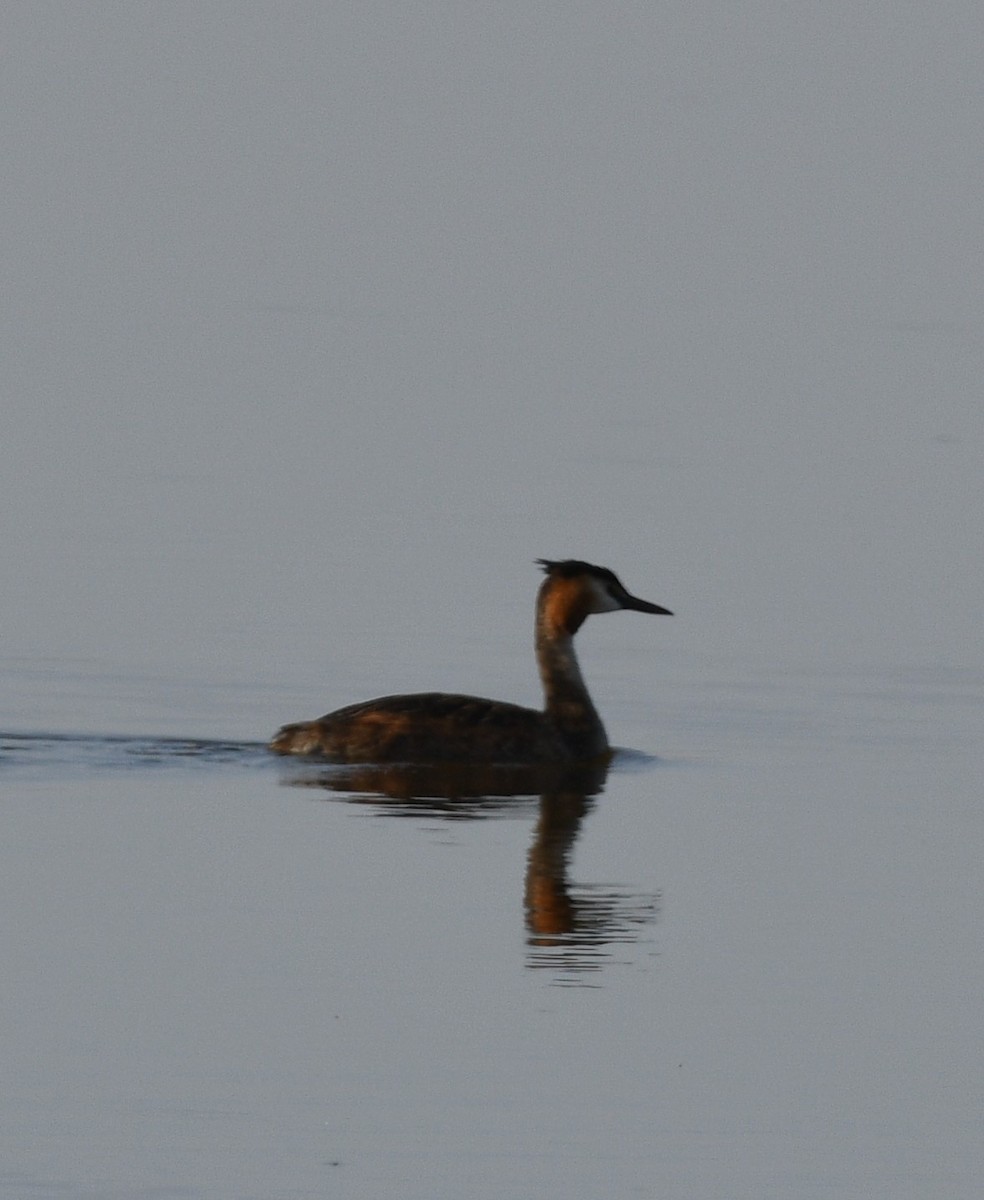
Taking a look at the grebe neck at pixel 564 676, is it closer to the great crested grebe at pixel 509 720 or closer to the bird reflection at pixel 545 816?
the great crested grebe at pixel 509 720

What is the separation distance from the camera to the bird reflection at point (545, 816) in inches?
474

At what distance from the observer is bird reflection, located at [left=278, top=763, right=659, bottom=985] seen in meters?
12.0

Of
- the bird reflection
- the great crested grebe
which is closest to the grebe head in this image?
the great crested grebe

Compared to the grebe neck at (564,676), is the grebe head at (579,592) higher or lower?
higher

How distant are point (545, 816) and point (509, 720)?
1470mm

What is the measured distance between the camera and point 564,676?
17.3 meters

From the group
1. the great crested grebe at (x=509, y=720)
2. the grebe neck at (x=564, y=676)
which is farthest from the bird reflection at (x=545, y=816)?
the grebe neck at (x=564, y=676)

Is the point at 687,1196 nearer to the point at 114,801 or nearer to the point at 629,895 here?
the point at 629,895

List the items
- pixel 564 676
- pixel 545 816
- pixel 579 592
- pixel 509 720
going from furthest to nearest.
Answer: pixel 579 592 < pixel 564 676 < pixel 509 720 < pixel 545 816

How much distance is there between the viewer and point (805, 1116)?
10008 mm

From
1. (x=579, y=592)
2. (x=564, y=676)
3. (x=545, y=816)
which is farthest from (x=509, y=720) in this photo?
(x=545, y=816)

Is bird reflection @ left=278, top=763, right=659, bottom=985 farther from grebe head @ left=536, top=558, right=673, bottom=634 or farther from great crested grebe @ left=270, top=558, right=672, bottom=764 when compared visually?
grebe head @ left=536, top=558, right=673, bottom=634

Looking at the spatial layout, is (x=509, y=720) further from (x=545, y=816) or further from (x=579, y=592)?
(x=545, y=816)

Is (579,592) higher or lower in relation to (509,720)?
higher
